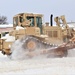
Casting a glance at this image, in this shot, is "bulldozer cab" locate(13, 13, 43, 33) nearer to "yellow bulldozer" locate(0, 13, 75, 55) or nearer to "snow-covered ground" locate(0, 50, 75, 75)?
"yellow bulldozer" locate(0, 13, 75, 55)

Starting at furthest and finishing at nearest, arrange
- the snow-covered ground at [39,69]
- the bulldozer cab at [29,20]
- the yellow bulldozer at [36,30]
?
the bulldozer cab at [29,20] → the yellow bulldozer at [36,30] → the snow-covered ground at [39,69]

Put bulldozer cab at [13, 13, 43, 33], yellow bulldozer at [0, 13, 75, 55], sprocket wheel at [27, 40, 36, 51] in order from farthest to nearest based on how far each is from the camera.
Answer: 1. bulldozer cab at [13, 13, 43, 33]
2. yellow bulldozer at [0, 13, 75, 55]
3. sprocket wheel at [27, 40, 36, 51]

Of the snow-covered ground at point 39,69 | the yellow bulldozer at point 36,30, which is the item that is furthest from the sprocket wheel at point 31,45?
the snow-covered ground at point 39,69

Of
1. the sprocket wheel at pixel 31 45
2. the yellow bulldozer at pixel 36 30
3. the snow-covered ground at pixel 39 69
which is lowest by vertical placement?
the snow-covered ground at pixel 39 69

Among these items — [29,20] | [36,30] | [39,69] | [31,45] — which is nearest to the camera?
[39,69]

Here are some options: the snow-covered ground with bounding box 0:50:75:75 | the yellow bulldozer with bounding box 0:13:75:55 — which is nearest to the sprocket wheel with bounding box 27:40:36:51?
the yellow bulldozer with bounding box 0:13:75:55

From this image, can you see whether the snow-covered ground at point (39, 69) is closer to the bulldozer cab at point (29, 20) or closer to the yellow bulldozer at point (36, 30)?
the yellow bulldozer at point (36, 30)

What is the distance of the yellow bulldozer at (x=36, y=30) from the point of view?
1533cm

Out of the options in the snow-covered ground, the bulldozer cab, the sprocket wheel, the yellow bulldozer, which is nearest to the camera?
the snow-covered ground

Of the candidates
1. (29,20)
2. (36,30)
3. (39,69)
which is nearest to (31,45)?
(36,30)

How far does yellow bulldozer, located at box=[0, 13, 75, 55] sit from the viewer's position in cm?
1533

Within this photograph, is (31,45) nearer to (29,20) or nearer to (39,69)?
(29,20)

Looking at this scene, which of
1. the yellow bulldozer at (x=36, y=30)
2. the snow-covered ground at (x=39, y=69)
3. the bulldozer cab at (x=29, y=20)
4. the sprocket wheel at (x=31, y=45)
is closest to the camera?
the snow-covered ground at (x=39, y=69)

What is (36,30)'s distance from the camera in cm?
1571
